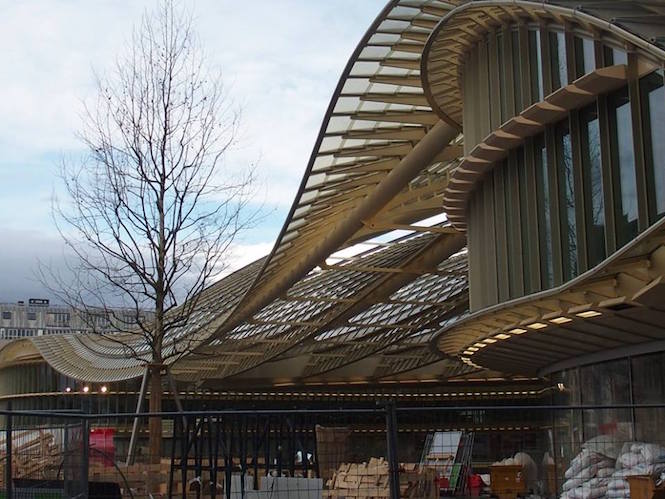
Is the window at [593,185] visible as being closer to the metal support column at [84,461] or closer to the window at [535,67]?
the window at [535,67]

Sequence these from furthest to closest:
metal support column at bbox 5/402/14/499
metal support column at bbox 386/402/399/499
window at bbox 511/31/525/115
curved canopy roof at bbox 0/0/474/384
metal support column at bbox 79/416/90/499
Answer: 1. curved canopy roof at bbox 0/0/474/384
2. window at bbox 511/31/525/115
3. metal support column at bbox 79/416/90/499
4. metal support column at bbox 5/402/14/499
5. metal support column at bbox 386/402/399/499

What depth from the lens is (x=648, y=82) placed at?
1582 centimetres

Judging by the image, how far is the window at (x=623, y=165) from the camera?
53.7 feet

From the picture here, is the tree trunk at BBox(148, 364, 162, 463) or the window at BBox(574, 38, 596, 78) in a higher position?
the window at BBox(574, 38, 596, 78)

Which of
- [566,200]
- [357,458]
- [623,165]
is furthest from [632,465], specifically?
[566,200]

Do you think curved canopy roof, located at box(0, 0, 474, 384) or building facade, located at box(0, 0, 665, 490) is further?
curved canopy roof, located at box(0, 0, 474, 384)

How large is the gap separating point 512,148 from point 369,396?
4491 cm

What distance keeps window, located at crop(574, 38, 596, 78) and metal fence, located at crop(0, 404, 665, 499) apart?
611 centimetres

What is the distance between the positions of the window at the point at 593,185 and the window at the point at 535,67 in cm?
133

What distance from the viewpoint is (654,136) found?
51.8 feet

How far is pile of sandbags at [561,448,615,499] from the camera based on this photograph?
13.3 meters

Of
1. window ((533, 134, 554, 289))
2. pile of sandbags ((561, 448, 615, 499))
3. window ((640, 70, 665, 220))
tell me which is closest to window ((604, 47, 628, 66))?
window ((640, 70, 665, 220))

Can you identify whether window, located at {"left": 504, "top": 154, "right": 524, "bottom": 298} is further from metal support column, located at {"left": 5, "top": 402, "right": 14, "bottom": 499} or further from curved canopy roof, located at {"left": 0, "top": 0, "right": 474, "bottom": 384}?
metal support column, located at {"left": 5, "top": 402, "right": 14, "bottom": 499}

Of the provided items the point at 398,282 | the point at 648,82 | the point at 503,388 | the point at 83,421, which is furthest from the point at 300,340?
the point at 83,421
